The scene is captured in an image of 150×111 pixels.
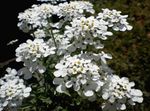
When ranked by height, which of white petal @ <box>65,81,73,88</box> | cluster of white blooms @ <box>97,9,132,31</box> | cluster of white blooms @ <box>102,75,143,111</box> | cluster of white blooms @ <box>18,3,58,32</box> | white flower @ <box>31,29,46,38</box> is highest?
cluster of white blooms @ <box>18,3,58,32</box>

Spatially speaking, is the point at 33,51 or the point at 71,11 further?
the point at 71,11

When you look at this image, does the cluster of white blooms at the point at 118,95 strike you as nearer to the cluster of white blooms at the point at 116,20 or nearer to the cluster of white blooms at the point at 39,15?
the cluster of white blooms at the point at 116,20

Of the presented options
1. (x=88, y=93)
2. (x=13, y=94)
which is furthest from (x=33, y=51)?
(x=88, y=93)

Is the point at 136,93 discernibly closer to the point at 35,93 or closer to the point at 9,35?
the point at 35,93

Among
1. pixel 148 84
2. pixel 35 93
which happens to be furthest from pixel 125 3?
pixel 35 93

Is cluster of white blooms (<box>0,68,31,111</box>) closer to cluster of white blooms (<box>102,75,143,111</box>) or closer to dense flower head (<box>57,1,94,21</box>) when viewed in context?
cluster of white blooms (<box>102,75,143,111</box>)

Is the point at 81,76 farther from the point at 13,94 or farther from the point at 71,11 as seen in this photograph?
the point at 71,11

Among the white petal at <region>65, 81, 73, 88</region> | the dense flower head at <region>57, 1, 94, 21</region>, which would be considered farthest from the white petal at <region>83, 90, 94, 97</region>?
the dense flower head at <region>57, 1, 94, 21</region>
